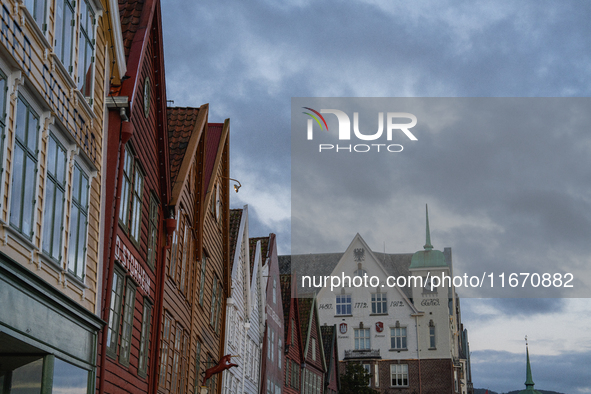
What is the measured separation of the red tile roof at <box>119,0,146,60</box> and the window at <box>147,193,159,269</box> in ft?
13.1

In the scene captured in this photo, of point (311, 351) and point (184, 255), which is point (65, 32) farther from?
point (311, 351)

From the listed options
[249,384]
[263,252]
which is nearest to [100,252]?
[249,384]

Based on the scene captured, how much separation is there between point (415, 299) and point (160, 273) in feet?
179

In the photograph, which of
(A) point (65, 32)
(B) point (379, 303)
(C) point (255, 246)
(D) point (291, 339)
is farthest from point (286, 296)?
(A) point (65, 32)

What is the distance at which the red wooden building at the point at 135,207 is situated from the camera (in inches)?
554

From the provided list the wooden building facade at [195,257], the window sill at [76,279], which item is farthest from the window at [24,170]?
the wooden building facade at [195,257]

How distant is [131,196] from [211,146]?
473 inches

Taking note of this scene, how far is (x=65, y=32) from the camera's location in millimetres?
12164

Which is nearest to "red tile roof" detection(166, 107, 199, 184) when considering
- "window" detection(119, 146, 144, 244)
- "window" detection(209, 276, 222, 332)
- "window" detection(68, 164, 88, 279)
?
"window" detection(119, 146, 144, 244)

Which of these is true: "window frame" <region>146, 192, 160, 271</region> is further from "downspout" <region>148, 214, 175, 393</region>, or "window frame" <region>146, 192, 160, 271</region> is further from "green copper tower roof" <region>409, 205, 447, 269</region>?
"green copper tower roof" <region>409, 205, 447, 269</region>

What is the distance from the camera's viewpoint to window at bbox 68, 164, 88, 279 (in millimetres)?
12188

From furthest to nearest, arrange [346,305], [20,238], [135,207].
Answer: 1. [346,305]
2. [135,207]
3. [20,238]

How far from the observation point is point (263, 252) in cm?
3975

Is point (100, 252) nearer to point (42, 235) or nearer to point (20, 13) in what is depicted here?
point (42, 235)
